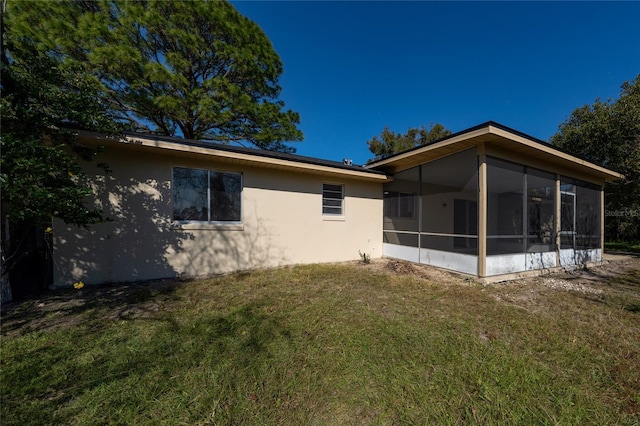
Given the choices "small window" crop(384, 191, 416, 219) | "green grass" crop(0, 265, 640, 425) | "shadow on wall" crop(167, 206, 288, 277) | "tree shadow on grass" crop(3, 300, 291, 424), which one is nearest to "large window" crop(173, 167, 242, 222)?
"shadow on wall" crop(167, 206, 288, 277)

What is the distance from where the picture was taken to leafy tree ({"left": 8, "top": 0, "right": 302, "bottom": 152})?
31.0ft

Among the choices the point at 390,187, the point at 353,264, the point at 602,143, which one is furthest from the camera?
the point at 602,143

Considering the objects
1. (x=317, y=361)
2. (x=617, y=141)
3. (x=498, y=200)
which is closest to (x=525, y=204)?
(x=498, y=200)

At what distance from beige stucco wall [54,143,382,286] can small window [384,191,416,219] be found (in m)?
1.15

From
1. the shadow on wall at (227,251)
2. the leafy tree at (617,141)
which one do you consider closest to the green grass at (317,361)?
the shadow on wall at (227,251)

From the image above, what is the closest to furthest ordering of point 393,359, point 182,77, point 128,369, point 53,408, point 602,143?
point 53,408 < point 128,369 < point 393,359 < point 182,77 < point 602,143

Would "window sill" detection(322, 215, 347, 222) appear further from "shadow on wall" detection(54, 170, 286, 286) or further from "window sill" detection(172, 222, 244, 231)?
"shadow on wall" detection(54, 170, 286, 286)

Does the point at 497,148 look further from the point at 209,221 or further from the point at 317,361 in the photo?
the point at 209,221

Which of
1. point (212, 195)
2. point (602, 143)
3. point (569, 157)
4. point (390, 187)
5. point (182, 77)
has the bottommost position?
point (212, 195)

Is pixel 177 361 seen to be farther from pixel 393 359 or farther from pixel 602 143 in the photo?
pixel 602 143

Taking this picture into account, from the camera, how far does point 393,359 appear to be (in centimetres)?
228

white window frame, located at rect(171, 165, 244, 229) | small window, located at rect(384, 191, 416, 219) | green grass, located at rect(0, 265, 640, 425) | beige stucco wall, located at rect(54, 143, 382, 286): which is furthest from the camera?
small window, located at rect(384, 191, 416, 219)

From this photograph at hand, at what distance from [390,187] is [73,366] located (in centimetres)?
788

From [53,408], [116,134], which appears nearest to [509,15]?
[116,134]
